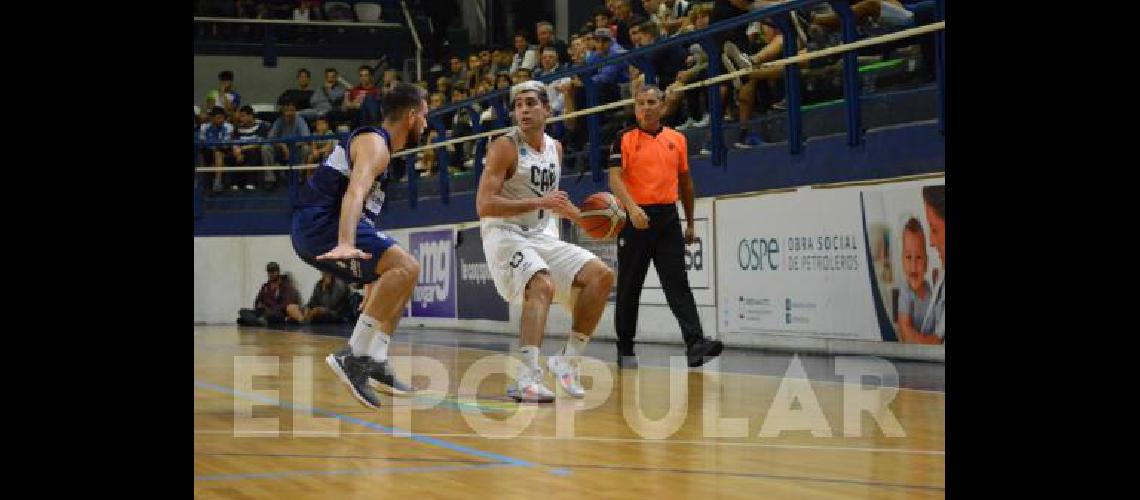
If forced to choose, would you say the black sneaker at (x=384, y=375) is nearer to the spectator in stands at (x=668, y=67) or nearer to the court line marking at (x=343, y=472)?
the court line marking at (x=343, y=472)

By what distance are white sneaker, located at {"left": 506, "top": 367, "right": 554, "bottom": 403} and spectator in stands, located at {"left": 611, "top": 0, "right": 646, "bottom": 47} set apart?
847 cm

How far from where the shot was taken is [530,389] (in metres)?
8.05

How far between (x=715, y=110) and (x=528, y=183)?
4797 millimetres

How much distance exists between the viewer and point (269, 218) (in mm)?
23828

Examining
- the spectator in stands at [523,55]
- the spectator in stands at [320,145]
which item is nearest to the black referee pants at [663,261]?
the spectator in stands at [523,55]

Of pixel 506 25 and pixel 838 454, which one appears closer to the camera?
pixel 838 454

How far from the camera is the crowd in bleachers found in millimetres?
11938

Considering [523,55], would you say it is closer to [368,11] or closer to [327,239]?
[368,11]

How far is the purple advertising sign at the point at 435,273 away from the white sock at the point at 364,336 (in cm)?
1155

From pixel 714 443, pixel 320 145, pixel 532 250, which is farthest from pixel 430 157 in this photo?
pixel 714 443

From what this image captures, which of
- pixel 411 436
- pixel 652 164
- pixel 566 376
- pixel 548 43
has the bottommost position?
pixel 411 436
